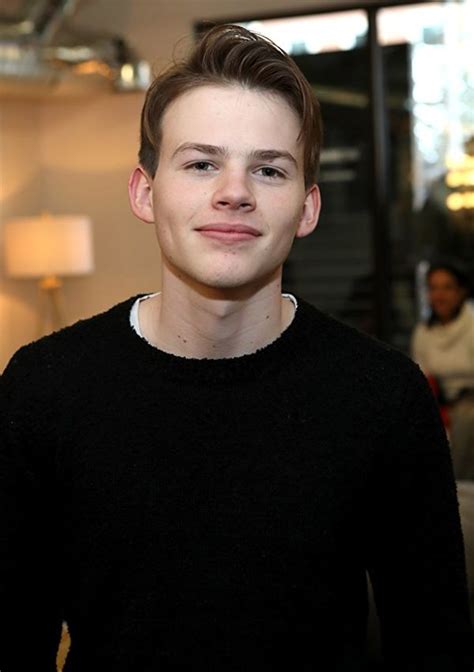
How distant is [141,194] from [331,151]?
6.88m

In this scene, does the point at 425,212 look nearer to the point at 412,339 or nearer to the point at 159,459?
the point at 412,339

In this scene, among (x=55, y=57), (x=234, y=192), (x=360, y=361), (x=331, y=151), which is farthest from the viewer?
(x=331, y=151)

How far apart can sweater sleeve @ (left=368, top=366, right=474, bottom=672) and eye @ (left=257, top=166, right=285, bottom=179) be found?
30 cm

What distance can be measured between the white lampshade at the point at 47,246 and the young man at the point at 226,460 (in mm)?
6137

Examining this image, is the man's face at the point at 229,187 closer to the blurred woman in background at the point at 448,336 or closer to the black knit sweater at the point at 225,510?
the black knit sweater at the point at 225,510

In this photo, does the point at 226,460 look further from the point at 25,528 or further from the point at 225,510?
the point at 25,528

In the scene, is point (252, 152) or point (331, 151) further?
point (331, 151)

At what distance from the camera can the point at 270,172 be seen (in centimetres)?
147

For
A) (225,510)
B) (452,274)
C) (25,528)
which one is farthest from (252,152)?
→ (452,274)

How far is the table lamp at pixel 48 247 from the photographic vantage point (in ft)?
25.0

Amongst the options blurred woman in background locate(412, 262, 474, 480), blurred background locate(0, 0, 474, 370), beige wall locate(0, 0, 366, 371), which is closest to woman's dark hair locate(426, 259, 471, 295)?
blurred woman in background locate(412, 262, 474, 480)

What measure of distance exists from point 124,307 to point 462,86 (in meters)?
6.67

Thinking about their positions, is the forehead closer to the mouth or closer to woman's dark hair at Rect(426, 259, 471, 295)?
the mouth

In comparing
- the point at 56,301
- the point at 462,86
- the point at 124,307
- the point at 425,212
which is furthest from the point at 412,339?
the point at 124,307
